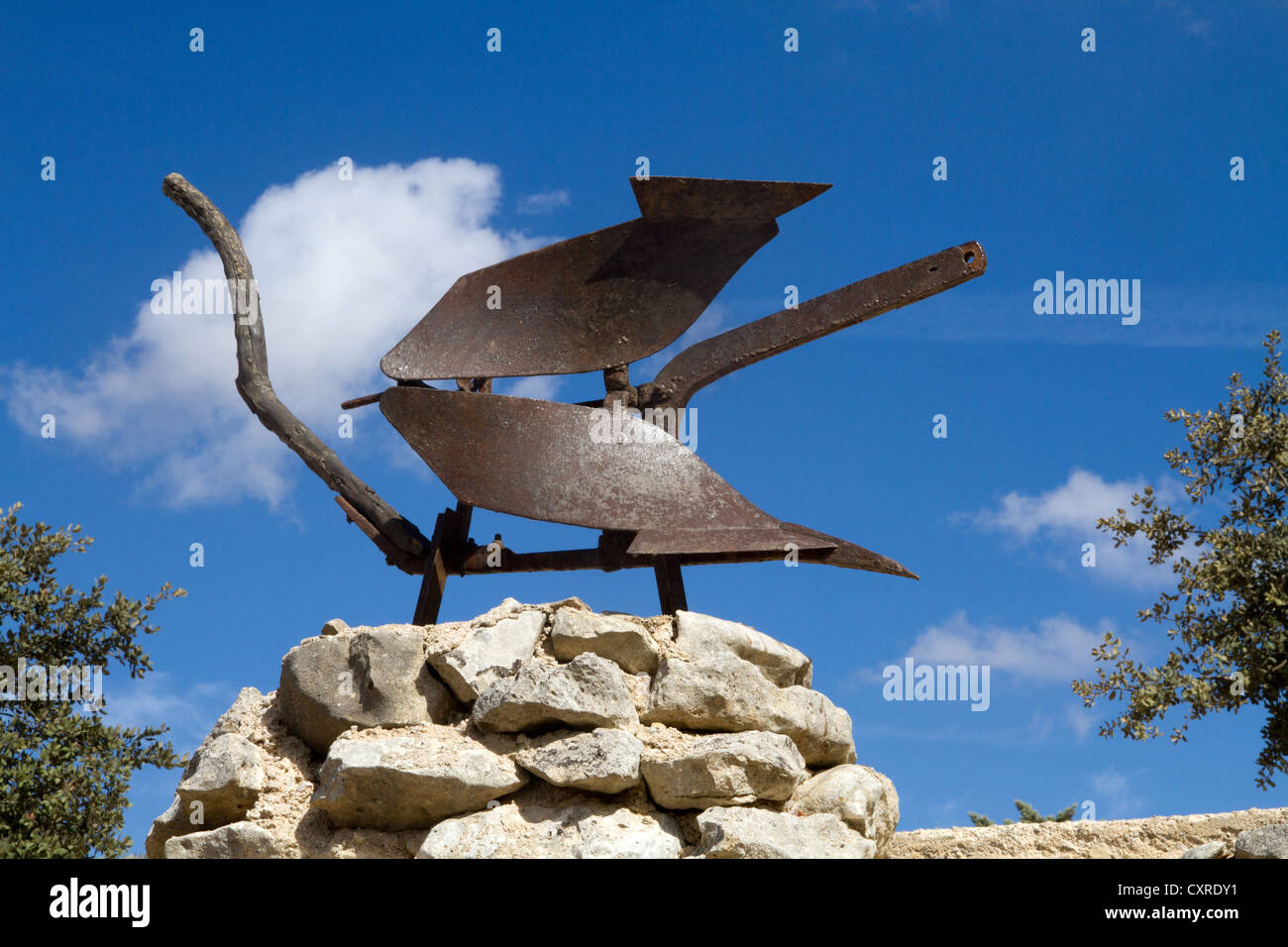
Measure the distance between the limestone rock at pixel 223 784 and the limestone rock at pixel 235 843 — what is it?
0.22 metres

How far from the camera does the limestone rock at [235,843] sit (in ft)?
18.9

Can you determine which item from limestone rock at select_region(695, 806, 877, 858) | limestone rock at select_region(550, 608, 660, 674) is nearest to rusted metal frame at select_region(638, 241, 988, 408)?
limestone rock at select_region(550, 608, 660, 674)

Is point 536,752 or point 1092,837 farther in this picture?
point 1092,837

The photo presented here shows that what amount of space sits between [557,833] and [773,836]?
1030 mm

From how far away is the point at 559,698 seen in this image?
5773 mm

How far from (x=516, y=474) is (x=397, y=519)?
988mm

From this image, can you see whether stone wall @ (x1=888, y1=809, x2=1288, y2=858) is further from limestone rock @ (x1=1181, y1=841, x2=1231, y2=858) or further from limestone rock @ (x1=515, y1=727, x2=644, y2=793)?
limestone rock @ (x1=515, y1=727, x2=644, y2=793)

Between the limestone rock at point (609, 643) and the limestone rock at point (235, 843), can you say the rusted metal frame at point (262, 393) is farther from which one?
the limestone rock at point (235, 843)

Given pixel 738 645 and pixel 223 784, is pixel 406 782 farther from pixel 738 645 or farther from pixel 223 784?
pixel 738 645

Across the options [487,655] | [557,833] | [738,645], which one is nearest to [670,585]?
[738,645]

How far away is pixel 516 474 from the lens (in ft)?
22.3
